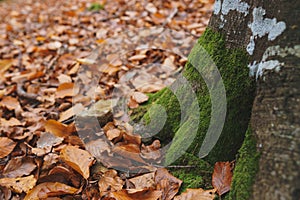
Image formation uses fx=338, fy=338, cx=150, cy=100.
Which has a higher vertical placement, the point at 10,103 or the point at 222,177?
the point at 222,177

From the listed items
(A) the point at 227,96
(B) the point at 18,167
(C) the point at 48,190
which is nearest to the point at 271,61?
(A) the point at 227,96

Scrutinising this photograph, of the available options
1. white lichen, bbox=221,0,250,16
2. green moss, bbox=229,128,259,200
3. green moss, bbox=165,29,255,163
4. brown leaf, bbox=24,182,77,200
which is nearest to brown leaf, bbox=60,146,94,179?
brown leaf, bbox=24,182,77,200

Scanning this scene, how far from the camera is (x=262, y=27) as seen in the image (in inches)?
→ 59.8

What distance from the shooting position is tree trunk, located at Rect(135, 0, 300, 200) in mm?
1276

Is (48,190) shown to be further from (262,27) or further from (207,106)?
(262,27)

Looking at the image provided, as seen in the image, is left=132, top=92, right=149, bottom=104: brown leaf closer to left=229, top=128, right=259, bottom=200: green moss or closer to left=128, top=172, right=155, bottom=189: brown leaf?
left=128, top=172, right=155, bottom=189: brown leaf

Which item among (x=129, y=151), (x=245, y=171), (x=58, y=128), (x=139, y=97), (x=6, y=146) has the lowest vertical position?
(x=6, y=146)

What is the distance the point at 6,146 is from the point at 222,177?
136cm

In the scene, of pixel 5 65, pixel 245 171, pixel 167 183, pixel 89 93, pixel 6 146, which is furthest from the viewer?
pixel 5 65

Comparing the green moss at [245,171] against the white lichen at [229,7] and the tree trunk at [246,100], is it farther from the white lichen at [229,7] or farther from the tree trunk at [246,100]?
the white lichen at [229,7]

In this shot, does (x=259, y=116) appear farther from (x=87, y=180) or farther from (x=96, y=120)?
(x=96, y=120)

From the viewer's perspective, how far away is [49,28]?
4543mm

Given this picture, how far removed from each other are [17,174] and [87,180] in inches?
17.7

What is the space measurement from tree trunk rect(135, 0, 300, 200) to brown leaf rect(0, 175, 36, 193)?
73cm
